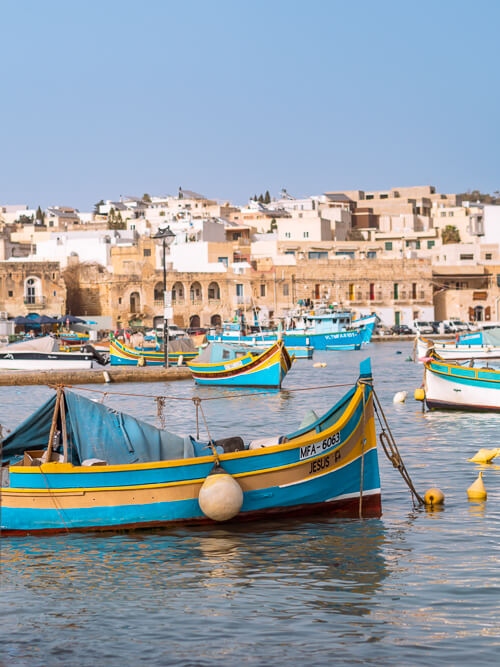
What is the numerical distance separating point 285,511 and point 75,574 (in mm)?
3271

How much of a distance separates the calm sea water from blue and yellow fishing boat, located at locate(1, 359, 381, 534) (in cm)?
30

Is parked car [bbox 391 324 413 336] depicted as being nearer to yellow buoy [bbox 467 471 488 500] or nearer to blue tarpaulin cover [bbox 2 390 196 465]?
yellow buoy [bbox 467 471 488 500]

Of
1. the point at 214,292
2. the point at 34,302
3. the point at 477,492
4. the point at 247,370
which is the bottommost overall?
the point at 477,492

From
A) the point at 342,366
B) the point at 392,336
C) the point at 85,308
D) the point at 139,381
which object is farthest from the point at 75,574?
the point at 85,308

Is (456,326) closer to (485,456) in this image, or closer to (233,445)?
(485,456)

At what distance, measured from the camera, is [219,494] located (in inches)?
494

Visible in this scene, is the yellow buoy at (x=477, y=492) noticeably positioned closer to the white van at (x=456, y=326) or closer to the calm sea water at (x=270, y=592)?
the calm sea water at (x=270, y=592)

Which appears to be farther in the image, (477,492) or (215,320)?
(215,320)

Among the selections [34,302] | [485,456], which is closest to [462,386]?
[485,456]

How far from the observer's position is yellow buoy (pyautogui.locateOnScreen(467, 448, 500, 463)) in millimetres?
18406

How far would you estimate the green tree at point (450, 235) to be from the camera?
10219cm

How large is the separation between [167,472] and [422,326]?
6611cm

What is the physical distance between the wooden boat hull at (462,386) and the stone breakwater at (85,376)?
14.1 metres

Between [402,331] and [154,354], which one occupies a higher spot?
[402,331]
